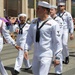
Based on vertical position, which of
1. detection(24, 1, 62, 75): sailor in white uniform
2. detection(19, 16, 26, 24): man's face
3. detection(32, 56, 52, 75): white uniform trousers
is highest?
detection(19, 16, 26, 24): man's face

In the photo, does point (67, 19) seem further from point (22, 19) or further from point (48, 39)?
point (48, 39)

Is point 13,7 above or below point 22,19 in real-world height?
above

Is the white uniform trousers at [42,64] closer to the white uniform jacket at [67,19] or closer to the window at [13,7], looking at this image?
the white uniform jacket at [67,19]

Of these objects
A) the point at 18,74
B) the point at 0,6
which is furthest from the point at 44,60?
the point at 0,6

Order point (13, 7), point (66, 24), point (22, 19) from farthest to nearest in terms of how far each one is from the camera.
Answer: point (13, 7), point (66, 24), point (22, 19)

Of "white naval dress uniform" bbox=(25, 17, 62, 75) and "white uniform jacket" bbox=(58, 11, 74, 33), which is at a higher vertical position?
"white uniform jacket" bbox=(58, 11, 74, 33)

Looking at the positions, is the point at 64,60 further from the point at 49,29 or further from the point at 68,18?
the point at 49,29

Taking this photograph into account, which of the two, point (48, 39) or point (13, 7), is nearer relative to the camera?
point (48, 39)

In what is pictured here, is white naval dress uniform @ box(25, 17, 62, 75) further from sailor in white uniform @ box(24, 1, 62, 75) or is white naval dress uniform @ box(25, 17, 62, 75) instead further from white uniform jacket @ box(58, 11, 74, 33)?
white uniform jacket @ box(58, 11, 74, 33)

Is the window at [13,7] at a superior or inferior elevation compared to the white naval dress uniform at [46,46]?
superior

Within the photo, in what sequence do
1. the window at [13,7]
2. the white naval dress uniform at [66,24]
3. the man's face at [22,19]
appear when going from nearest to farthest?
the man's face at [22,19], the white naval dress uniform at [66,24], the window at [13,7]

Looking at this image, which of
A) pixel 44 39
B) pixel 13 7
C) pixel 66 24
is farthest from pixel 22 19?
pixel 13 7

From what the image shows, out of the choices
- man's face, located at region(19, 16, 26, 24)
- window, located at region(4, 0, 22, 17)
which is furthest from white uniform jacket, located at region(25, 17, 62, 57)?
window, located at region(4, 0, 22, 17)

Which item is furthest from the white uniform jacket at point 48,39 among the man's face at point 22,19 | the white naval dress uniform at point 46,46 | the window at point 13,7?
the window at point 13,7
